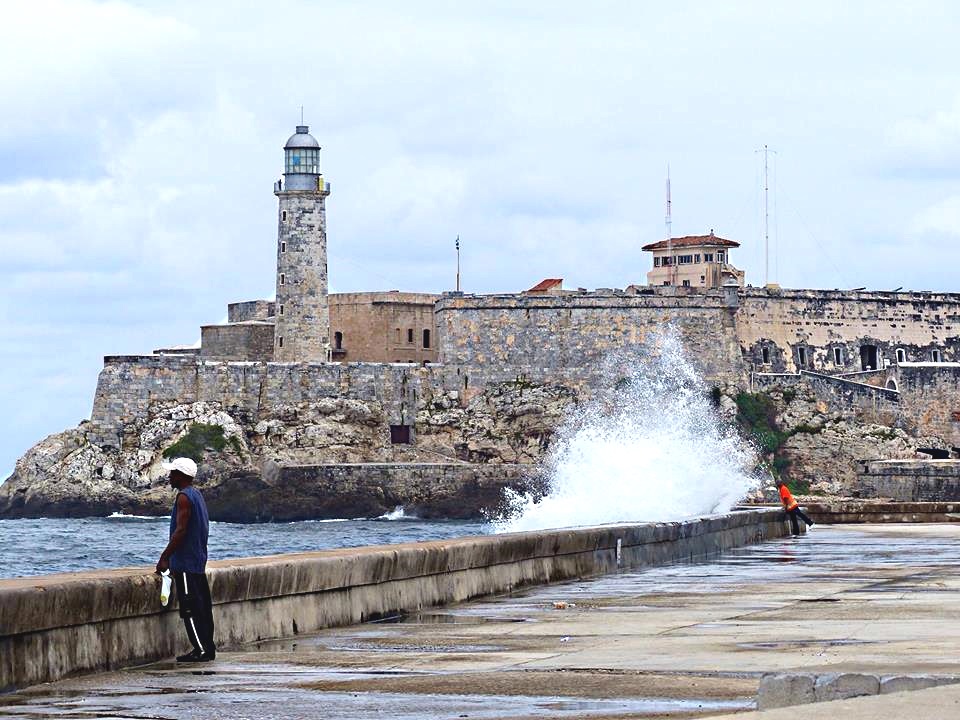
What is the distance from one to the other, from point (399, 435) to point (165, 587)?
58.9 metres

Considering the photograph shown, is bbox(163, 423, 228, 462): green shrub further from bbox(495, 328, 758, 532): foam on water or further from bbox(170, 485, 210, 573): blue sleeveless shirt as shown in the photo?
bbox(170, 485, 210, 573): blue sleeveless shirt

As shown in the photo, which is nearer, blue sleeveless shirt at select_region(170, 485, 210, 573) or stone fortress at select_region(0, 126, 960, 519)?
blue sleeveless shirt at select_region(170, 485, 210, 573)

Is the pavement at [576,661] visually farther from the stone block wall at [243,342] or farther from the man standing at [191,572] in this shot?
the stone block wall at [243,342]

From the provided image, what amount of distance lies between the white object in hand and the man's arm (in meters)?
0.03

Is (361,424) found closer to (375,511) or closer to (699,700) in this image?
(375,511)

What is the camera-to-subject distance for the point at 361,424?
67.9 meters

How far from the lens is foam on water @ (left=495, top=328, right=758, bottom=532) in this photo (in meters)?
37.8

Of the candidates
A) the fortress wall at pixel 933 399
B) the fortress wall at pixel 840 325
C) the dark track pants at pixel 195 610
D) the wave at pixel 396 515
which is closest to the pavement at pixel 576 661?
the dark track pants at pixel 195 610

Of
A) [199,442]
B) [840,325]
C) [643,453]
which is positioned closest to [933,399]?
[840,325]

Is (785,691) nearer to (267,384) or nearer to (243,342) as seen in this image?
(267,384)

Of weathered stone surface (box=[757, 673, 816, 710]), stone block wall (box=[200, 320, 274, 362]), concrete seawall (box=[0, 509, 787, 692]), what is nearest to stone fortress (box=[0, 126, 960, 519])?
stone block wall (box=[200, 320, 274, 362])

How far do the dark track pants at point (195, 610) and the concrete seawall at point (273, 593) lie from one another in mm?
150

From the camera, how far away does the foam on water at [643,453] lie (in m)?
37.8

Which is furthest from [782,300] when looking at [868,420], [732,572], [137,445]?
[732,572]
